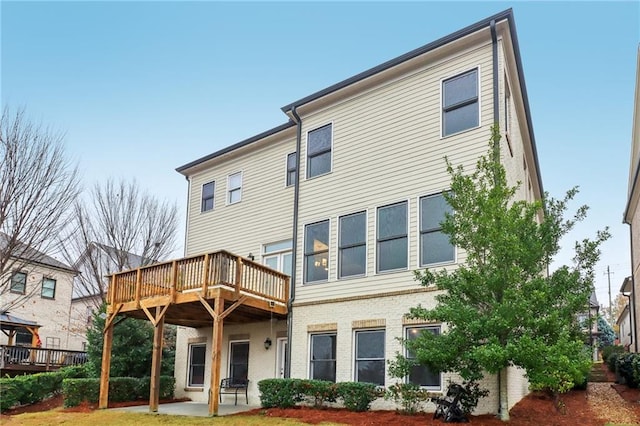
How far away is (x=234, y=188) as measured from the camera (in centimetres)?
1806

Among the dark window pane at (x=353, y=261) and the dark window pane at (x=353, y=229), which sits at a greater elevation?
the dark window pane at (x=353, y=229)

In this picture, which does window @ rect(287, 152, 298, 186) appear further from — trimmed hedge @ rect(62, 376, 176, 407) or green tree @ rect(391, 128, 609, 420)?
trimmed hedge @ rect(62, 376, 176, 407)

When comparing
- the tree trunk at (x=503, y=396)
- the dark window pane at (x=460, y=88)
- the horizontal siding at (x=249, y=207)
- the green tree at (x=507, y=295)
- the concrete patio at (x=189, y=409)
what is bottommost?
the concrete patio at (x=189, y=409)

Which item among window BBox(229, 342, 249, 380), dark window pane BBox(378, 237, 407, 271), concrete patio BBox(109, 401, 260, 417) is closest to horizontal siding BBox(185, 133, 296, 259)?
window BBox(229, 342, 249, 380)

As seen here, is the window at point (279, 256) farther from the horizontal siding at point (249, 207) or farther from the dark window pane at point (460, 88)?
the dark window pane at point (460, 88)

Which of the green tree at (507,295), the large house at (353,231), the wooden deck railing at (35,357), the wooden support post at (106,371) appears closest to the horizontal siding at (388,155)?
the large house at (353,231)

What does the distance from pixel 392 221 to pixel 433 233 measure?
1.21m

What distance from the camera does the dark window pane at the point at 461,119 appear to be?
12.3 metres

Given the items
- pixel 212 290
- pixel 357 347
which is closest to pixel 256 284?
pixel 212 290

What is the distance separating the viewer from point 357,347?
42.9 ft

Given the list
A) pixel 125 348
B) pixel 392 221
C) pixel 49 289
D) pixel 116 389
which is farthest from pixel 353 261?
pixel 49 289

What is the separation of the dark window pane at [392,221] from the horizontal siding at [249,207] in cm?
350

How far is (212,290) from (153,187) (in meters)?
14.1

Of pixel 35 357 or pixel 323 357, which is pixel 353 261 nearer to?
pixel 323 357
